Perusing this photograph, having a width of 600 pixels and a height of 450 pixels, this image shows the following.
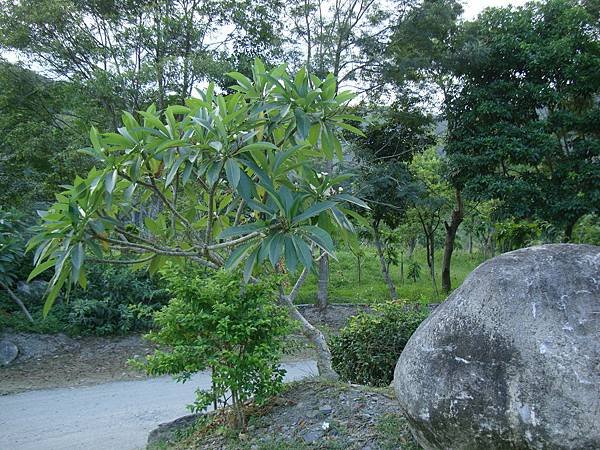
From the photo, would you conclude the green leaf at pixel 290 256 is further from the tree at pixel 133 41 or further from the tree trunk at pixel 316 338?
the tree at pixel 133 41

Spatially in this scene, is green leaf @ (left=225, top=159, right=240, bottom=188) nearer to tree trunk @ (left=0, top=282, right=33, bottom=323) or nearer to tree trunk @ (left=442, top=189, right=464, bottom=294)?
tree trunk @ (left=0, top=282, right=33, bottom=323)

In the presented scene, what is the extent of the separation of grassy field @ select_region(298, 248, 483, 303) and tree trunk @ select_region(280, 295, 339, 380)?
7.91 metres

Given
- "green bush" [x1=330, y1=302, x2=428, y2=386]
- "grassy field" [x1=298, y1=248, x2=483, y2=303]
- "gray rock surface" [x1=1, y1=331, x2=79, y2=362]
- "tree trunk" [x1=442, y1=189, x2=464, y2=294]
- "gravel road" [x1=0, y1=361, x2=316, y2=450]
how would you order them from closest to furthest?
1. "green bush" [x1=330, y1=302, x2=428, y2=386]
2. "gravel road" [x1=0, y1=361, x2=316, y2=450]
3. "gray rock surface" [x1=1, y1=331, x2=79, y2=362]
4. "tree trunk" [x1=442, y1=189, x2=464, y2=294]
5. "grassy field" [x1=298, y1=248, x2=483, y2=303]

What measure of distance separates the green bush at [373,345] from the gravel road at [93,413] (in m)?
1.55

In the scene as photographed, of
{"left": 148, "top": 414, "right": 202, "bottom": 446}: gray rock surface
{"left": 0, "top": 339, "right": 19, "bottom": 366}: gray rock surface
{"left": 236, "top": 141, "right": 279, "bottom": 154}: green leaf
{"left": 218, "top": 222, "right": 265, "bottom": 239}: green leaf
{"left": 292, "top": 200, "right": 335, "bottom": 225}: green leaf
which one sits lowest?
{"left": 148, "top": 414, "right": 202, "bottom": 446}: gray rock surface

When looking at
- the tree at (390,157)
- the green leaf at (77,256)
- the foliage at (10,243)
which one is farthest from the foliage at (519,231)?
the green leaf at (77,256)

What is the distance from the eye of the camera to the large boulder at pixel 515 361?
2600mm

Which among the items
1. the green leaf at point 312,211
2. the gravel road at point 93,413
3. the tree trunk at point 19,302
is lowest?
the gravel road at point 93,413

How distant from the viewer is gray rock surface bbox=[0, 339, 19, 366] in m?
9.02

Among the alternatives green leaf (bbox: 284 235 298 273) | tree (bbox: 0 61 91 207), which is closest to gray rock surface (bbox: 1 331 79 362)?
tree (bbox: 0 61 91 207)

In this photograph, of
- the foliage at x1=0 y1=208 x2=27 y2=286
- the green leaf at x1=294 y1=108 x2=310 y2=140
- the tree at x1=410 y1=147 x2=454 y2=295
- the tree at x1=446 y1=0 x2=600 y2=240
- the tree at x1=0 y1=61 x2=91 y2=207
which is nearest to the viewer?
the green leaf at x1=294 y1=108 x2=310 y2=140

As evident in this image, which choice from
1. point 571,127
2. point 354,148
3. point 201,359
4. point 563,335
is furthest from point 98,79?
point 563,335

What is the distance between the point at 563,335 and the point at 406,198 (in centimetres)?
982

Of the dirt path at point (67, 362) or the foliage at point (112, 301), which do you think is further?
the foliage at point (112, 301)
